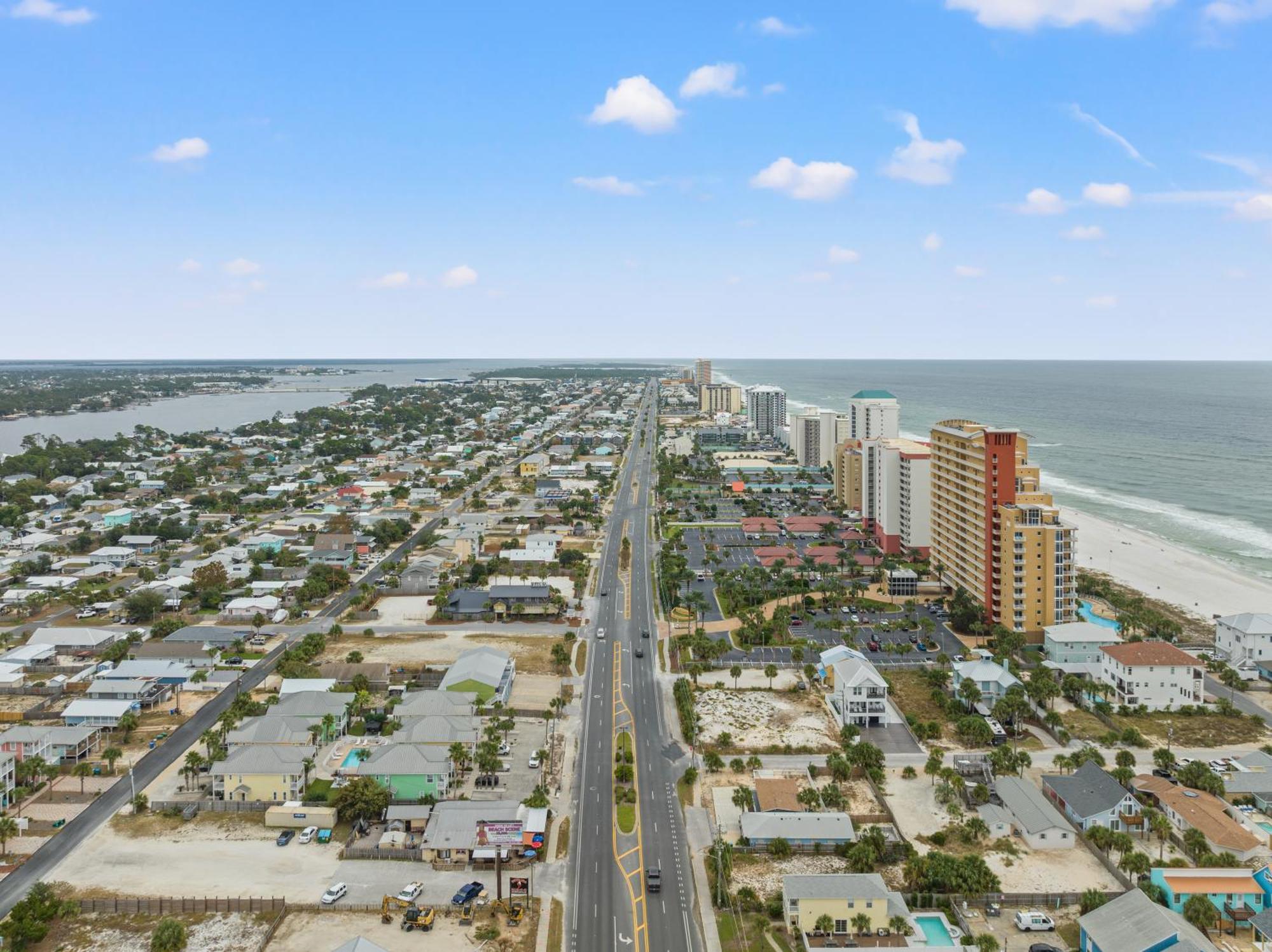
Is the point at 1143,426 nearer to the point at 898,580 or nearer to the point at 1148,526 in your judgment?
the point at 1148,526

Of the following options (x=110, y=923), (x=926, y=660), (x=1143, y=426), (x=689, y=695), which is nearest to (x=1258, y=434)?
(x=1143, y=426)

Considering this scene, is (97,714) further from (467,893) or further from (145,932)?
(467,893)

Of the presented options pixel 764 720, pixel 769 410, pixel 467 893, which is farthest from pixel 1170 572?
pixel 769 410

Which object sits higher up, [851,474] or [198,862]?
[851,474]

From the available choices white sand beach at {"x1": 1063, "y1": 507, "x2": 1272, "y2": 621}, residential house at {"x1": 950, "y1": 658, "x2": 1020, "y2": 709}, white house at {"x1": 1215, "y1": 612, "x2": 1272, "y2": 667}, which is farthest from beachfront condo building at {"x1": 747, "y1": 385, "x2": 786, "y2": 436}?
residential house at {"x1": 950, "y1": 658, "x2": 1020, "y2": 709}

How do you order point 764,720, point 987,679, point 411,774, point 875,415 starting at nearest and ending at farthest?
point 411,774
point 764,720
point 987,679
point 875,415

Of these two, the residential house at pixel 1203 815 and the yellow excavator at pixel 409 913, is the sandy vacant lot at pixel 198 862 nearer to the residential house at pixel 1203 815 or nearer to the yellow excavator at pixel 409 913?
the yellow excavator at pixel 409 913

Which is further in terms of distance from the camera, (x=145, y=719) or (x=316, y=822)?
(x=145, y=719)
